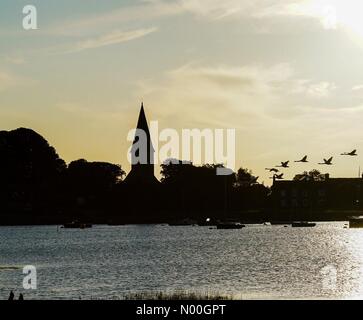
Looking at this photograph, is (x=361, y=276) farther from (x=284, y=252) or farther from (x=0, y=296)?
(x=284, y=252)

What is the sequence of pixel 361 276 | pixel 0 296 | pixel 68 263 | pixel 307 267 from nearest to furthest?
pixel 0 296 < pixel 361 276 < pixel 307 267 < pixel 68 263

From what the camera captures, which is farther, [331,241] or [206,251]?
[331,241]

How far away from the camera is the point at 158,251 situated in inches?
6053

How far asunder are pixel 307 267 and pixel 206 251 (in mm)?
39753

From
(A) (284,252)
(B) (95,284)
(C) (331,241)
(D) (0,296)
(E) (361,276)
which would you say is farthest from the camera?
(C) (331,241)

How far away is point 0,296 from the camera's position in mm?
73625

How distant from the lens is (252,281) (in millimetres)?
88000
